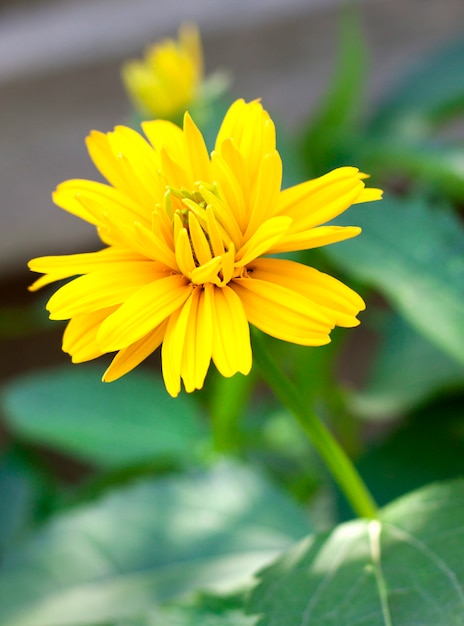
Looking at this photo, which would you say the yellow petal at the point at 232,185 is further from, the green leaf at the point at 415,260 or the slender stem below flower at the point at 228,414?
the slender stem below flower at the point at 228,414

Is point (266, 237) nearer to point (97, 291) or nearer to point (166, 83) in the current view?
point (97, 291)

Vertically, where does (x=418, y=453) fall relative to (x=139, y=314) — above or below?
below

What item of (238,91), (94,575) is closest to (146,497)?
(94,575)

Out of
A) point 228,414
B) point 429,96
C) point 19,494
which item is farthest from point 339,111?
point 19,494

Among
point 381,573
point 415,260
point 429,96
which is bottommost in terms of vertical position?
point 381,573

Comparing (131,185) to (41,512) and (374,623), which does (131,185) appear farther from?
(41,512)
